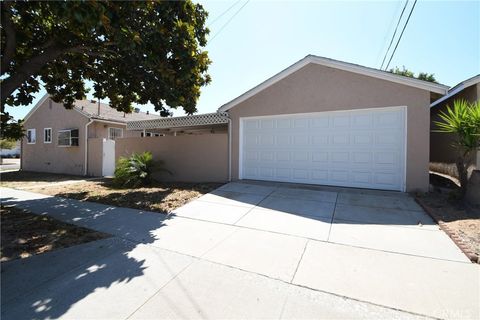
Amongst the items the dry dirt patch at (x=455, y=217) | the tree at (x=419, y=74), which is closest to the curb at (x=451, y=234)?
the dry dirt patch at (x=455, y=217)

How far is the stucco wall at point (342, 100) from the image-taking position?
6.57m

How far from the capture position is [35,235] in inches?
169

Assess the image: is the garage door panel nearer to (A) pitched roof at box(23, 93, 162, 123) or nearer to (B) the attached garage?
(B) the attached garage

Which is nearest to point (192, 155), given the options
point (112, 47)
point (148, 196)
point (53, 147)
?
point (148, 196)

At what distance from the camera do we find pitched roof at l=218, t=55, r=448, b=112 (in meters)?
6.47

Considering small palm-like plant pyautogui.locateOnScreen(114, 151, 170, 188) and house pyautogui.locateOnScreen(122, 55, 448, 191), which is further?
small palm-like plant pyautogui.locateOnScreen(114, 151, 170, 188)

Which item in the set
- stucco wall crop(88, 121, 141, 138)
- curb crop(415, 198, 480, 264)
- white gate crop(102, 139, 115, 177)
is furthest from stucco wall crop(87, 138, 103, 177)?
curb crop(415, 198, 480, 264)

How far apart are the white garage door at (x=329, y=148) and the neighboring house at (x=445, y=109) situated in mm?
1343

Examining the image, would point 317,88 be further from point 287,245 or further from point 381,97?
point 287,245

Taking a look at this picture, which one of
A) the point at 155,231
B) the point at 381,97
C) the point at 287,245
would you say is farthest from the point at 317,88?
the point at 155,231

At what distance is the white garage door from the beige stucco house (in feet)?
0.09

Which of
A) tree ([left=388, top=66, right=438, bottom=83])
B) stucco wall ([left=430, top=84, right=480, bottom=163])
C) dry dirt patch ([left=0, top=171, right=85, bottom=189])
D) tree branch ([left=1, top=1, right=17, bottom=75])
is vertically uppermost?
tree ([left=388, top=66, right=438, bottom=83])

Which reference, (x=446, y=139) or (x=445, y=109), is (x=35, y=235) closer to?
(x=446, y=139)

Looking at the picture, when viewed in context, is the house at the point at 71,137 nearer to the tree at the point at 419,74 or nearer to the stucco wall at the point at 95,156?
the stucco wall at the point at 95,156
